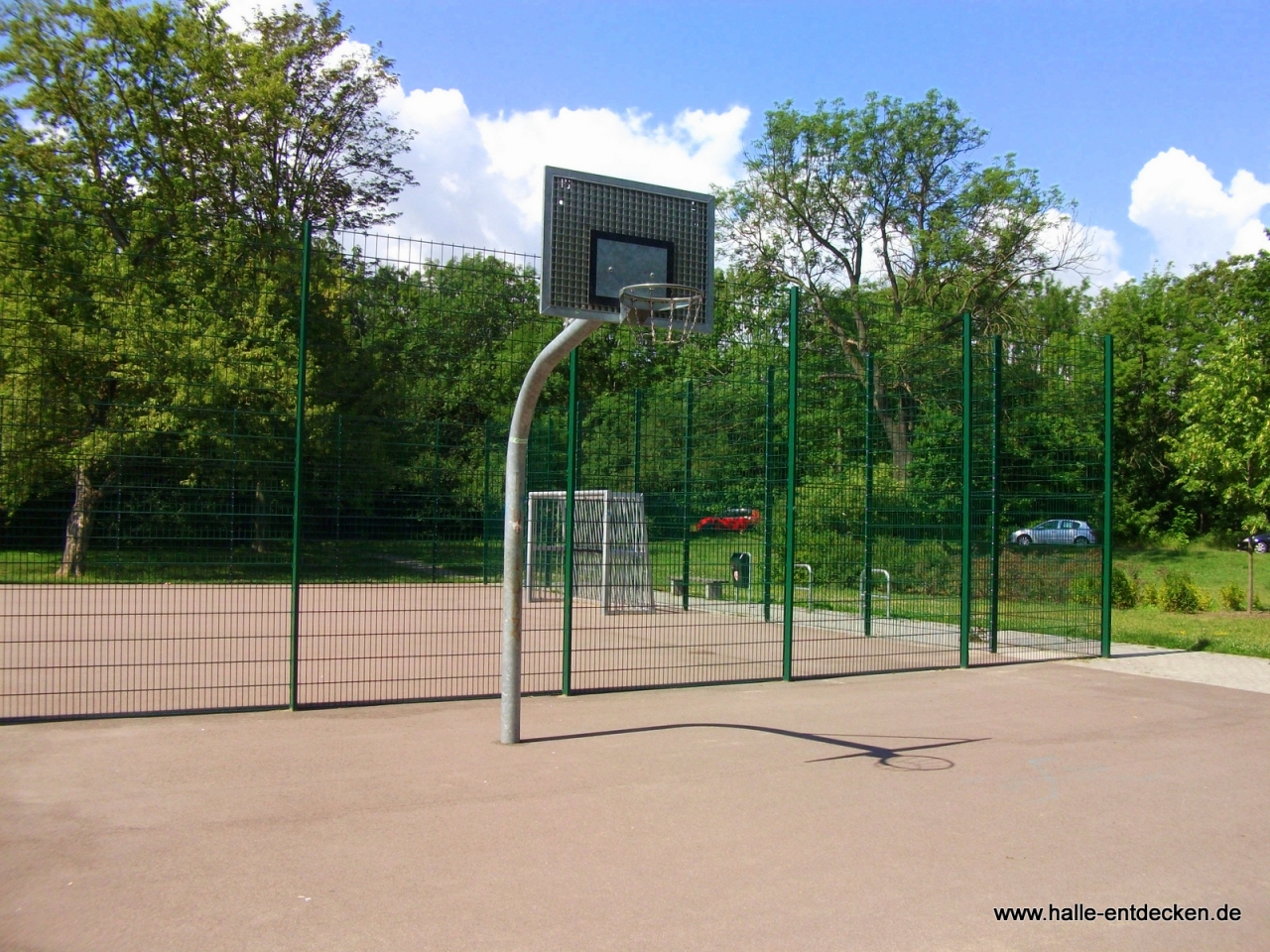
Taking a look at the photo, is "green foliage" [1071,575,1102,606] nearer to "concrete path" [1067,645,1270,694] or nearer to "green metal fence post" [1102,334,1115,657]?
"green metal fence post" [1102,334,1115,657]

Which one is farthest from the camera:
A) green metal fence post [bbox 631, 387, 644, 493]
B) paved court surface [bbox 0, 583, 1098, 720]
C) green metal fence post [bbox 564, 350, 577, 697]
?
green metal fence post [bbox 631, 387, 644, 493]

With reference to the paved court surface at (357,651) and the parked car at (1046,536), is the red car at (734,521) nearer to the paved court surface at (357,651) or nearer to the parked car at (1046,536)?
the paved court surface at (357,651)

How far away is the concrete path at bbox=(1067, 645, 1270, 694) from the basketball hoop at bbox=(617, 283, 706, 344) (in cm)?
755

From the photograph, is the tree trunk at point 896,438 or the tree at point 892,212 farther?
the tree at point 892,212

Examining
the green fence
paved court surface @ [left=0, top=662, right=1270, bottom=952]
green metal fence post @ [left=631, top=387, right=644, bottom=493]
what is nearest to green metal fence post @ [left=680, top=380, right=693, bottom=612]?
the green fence

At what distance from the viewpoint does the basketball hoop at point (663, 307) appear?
696 cm

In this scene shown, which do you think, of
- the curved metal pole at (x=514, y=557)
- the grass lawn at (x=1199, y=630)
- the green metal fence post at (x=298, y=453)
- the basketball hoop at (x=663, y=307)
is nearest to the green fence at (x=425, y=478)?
the green metal fence post at (x=298, y=453)

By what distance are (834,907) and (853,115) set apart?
3727cm

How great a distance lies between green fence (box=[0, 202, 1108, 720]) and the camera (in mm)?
8438

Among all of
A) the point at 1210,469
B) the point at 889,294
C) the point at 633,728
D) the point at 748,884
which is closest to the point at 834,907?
the point at 748,884

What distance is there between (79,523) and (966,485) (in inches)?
365

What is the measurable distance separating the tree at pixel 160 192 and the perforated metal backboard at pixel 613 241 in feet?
9.23

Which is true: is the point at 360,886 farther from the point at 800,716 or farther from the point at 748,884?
the point at 800,716

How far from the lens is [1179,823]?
19.7 ft
